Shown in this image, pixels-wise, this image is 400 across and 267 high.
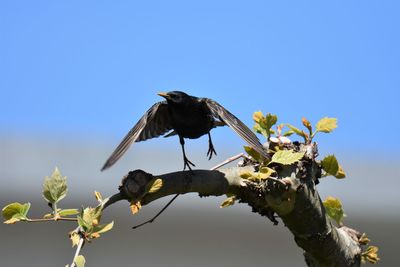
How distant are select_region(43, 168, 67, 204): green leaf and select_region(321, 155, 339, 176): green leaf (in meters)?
0.96

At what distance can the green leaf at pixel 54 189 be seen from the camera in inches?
84.4

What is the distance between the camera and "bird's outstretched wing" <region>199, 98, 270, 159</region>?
8.46ft

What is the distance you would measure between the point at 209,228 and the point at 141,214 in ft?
2.58

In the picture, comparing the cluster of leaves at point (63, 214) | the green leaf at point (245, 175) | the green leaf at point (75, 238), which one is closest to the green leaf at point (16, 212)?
the cluster of leaves at point (63, 214)

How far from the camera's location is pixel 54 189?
2150 mm

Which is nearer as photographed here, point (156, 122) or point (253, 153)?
point (253, 153)

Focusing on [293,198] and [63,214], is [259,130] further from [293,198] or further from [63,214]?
[63,214]

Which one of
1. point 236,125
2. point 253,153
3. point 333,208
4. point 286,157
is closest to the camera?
point 286,157

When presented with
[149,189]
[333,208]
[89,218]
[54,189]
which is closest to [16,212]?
[54,189]

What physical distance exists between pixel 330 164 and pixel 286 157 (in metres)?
0.26

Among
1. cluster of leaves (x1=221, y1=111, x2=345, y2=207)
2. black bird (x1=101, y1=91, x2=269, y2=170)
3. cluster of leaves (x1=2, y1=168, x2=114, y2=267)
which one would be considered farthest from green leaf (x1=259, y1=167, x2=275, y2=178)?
black bird (x1=101, y1=91, x2=269, y2=170)

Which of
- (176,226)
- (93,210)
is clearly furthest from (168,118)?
(176,226)

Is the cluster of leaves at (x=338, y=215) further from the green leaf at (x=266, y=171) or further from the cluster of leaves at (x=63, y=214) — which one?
the cluster of leaves at (x=63, y=214)

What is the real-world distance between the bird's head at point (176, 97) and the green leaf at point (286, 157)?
1115 millimetres
